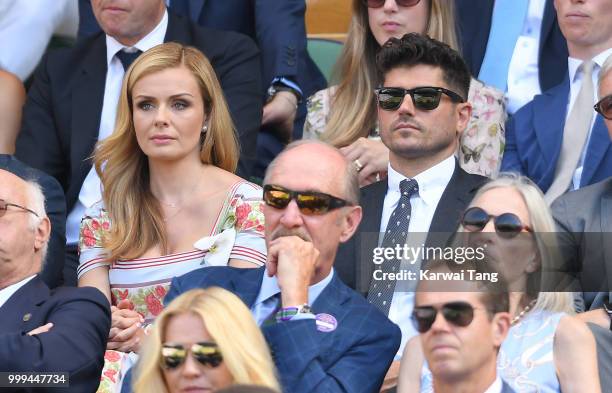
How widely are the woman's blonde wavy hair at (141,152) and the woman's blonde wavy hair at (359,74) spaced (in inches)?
21.0

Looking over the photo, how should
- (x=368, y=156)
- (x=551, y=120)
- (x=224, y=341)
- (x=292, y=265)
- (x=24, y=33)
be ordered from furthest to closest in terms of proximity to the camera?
(x=24, y=33), (x=551, y=120), (x=368, y=156), (x=292, y=265), (x=224, y=341)

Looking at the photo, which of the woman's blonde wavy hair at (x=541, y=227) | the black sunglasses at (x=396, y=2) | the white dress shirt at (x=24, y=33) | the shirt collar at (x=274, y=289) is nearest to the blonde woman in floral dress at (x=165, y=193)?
the shirt collar at (x=274, y=289)

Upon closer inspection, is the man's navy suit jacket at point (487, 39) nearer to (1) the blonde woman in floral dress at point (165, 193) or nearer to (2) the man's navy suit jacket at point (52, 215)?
(1) the blonde woman in floral dress at point (165, 193)

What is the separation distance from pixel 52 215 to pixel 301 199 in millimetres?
1498

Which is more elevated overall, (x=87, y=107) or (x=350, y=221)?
(x=87, y=107)

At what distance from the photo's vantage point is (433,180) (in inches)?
200

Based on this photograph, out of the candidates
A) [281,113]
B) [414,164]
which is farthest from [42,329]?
[281,113]

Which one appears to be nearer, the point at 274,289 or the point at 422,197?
the point at 274,289

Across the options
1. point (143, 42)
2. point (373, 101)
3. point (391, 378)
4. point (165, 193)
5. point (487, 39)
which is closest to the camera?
point (391, 378)

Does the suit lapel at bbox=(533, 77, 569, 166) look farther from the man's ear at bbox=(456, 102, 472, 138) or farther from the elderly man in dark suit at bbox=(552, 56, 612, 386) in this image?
the elderly man in dark suit at bbox=(552, 56, 612, 386)

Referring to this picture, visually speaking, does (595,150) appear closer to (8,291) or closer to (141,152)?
(141,152)

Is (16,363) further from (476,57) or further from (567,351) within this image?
(476,57)

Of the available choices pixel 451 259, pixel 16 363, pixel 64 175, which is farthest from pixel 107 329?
pixel 64 175

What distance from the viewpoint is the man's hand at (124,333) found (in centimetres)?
473
